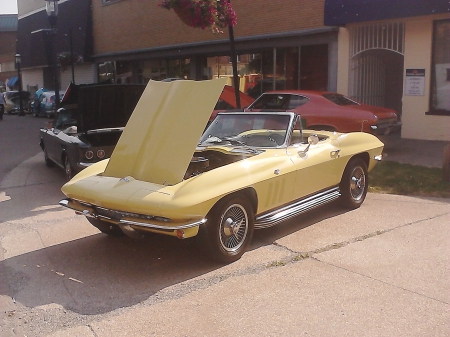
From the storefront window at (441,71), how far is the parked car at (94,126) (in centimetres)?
762

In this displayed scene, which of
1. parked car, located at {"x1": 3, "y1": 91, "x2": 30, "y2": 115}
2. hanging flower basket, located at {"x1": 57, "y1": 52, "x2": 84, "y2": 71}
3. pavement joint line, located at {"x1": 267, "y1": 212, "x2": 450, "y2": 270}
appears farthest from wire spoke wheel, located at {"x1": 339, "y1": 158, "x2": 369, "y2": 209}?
parked car, located at {"x1": 3, "y1": 91, "x2": 30, "y2": 115}

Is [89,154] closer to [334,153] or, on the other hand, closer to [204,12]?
[334,153]

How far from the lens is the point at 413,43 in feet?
43.4

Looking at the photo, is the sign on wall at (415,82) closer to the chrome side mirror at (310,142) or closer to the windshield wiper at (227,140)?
the chrome side mirror at (310,142)

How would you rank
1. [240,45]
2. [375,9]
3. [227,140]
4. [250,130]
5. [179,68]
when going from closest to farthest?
1. [227,140]
2. [250,130]
3. [375,9]
4. [240,45]
5. [179,68]

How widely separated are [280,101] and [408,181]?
13.5 ft

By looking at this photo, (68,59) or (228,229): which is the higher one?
(68,59)

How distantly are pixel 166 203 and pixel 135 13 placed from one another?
21.5m

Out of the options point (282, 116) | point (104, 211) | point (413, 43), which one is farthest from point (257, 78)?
point (104, 211)

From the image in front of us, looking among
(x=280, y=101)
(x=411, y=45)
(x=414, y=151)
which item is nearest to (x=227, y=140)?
(x=280, y=101)

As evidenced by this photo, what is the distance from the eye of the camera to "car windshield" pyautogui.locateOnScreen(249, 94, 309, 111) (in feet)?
38.8

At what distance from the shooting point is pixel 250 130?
652 centimetres

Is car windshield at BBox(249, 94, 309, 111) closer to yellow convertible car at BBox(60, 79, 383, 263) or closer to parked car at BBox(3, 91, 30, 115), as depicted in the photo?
yellow convertible car at BBox(60, 79, 383, 263)

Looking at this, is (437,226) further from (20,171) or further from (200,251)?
(20,171)
